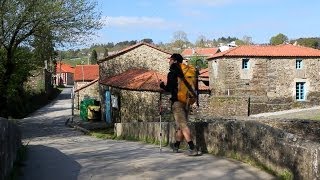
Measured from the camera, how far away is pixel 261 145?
6492mm

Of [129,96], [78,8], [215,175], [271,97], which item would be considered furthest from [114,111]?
[215,175]

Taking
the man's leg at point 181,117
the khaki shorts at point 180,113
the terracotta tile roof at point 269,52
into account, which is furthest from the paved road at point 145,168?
the terracotta tile roof at point 269,52

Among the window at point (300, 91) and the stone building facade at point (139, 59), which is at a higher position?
the stone building facade at point (139, 59)

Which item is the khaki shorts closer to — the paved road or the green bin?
the paved road

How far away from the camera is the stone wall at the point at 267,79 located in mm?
50625

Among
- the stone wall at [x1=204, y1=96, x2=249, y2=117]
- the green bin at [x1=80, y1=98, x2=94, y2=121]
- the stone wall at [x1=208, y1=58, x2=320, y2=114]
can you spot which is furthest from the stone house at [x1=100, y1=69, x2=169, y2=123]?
the stone wall at [x1=208, y1=58, x2=320, y2=114]

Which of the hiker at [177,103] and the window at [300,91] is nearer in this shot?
the hiker at [177,103]

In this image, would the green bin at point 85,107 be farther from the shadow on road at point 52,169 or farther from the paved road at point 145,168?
the paved road at point 145,168

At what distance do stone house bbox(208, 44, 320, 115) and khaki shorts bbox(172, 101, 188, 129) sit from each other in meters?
42.7

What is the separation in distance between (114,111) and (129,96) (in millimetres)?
3083

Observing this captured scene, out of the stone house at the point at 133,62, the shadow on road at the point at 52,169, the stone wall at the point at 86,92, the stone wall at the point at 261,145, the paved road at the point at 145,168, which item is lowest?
the stone wall at the point at 86,92

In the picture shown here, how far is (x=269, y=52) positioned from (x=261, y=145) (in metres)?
46.4

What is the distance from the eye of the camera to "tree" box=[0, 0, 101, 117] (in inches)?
965

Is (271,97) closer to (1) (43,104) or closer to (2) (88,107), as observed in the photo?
(2) (88,107)
